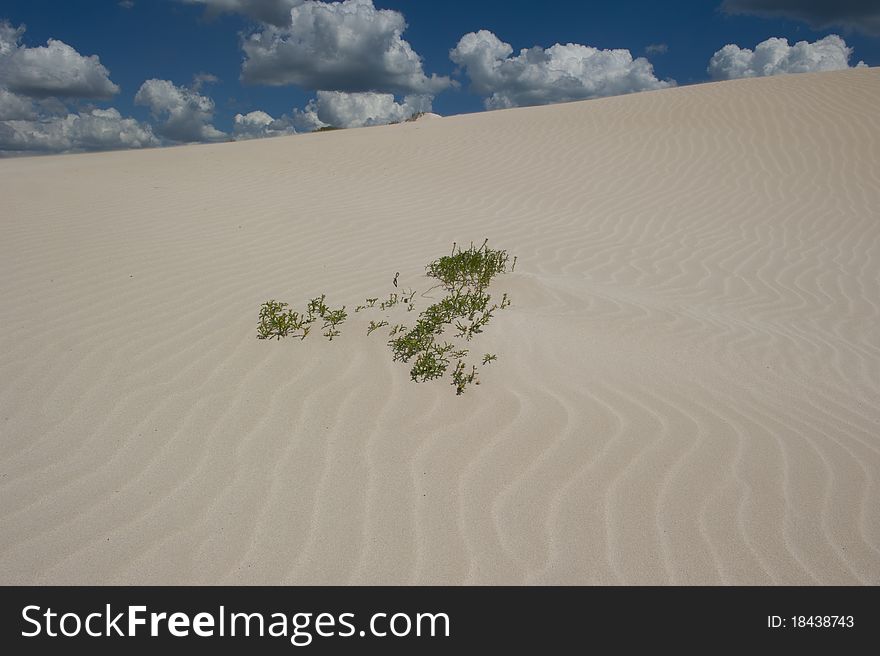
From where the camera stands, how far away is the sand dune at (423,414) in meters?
2.12

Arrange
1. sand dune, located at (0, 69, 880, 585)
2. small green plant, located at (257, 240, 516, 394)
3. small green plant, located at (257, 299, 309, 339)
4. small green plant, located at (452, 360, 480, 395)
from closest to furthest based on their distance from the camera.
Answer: sand dune, located at (0, 69, 880, 585)
small green plant, located at (452, 360, 480, 395)
small green plant, located at (257, 240, 516, 394)
small green plant, located at (257, 299, 309, 339)

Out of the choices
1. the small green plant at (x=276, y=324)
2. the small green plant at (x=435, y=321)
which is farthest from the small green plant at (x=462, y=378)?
the small green plant at (x=276, y=324)

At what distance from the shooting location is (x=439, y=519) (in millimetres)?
2260

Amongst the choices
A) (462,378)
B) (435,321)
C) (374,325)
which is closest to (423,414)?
(462,378)

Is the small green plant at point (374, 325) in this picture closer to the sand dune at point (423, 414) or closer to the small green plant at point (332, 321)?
the sand dune at point (423, 414)

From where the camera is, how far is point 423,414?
2941mm

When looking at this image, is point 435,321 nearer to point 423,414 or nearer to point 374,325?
point 374,325

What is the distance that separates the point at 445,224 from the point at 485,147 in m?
6.73

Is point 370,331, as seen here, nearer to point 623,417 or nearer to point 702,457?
point 623,417

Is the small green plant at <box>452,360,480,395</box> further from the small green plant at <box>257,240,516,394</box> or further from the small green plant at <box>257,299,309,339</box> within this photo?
the small green plant at <box>257,299,309,339</box>

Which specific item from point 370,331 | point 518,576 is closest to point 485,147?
point 370,331

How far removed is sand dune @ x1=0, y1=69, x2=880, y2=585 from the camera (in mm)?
2117

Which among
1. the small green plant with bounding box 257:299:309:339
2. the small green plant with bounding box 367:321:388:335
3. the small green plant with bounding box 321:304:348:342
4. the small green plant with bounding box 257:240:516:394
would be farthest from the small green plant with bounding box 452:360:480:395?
the small green plant with bounding box 257:299:309:339

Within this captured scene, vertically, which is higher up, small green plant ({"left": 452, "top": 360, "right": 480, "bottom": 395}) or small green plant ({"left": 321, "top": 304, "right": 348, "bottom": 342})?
small green plant ({"left": 321, "top": 304, "right": 348, "bottom": 342})
